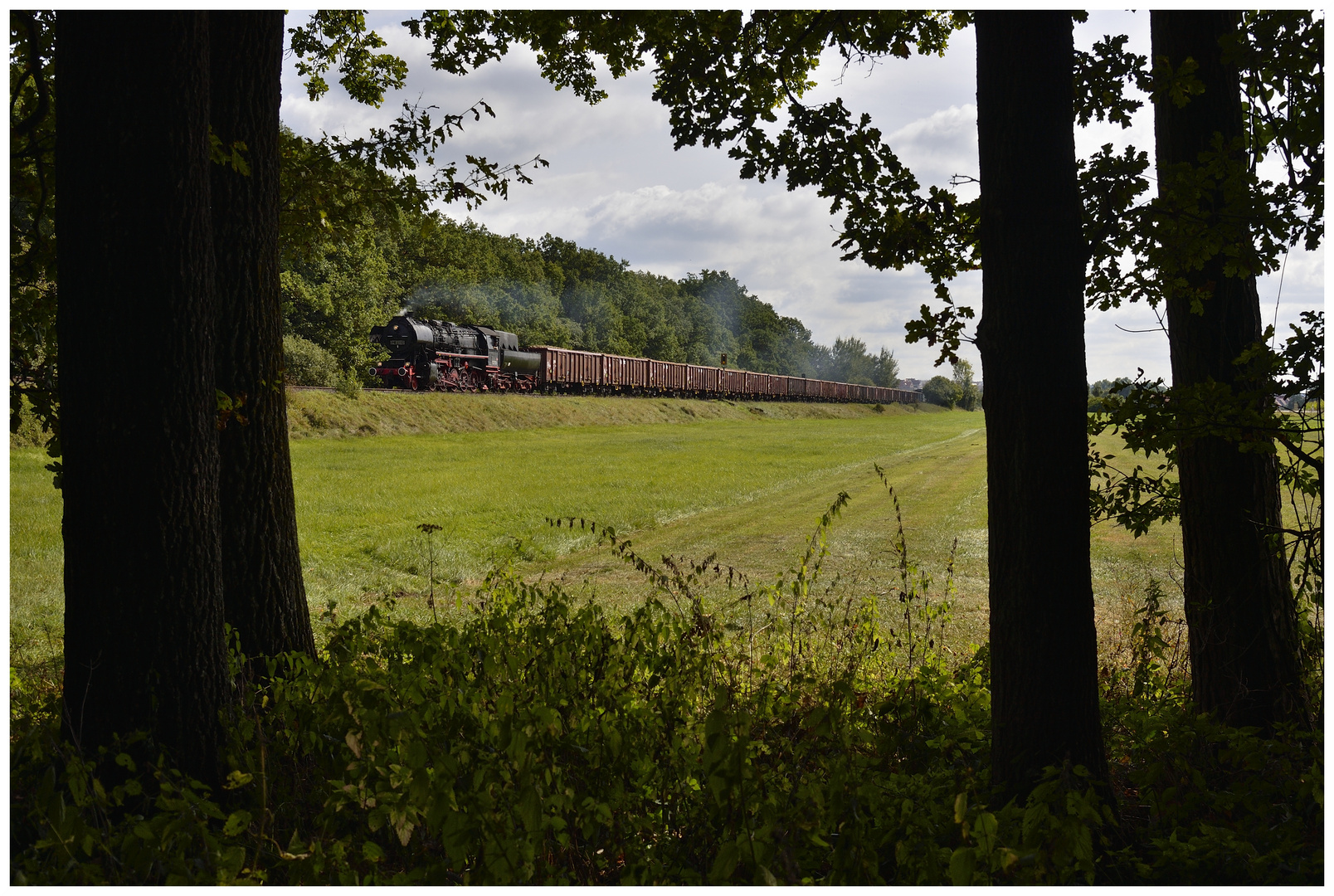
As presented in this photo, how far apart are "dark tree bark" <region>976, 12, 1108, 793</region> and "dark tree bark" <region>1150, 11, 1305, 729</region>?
1.41 m

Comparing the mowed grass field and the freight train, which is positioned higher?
the freight train

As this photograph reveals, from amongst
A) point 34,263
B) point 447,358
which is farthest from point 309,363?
point 34,263

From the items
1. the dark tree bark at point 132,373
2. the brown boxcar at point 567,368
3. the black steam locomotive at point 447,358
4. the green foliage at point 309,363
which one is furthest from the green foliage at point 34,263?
the brown boxcar at point 567,368

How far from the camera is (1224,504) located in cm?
405

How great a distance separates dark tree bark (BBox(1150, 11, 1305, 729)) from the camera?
13.3ft

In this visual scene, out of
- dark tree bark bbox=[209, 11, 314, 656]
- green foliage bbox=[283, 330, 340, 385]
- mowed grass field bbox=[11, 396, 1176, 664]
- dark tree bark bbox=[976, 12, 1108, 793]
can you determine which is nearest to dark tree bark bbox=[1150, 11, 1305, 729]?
dark tree bark bbox=[976, 12, 1108, 793]

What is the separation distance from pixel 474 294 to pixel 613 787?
4720 centimetres

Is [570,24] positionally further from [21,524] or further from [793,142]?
[21,524]

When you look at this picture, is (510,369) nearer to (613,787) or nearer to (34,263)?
(34,263)

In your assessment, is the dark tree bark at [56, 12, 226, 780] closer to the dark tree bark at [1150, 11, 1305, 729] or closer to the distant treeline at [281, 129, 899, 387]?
the distant treeline at [281, 129, 899, 387]

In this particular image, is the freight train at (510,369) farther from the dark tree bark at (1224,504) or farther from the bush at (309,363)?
the dark tree bark at (1224,504)

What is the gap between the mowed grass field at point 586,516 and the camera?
335 inches

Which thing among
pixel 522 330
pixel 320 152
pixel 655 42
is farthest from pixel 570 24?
pixel 522 330

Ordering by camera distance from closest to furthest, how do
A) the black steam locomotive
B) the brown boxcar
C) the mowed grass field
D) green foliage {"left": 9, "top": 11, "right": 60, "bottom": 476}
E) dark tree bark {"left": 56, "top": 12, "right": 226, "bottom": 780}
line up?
dark tree bark {"left": 56, "top": 12, "right": 226, "bottom": 780} < green foliage {"left": 9, "top": 11, "right": 60, "bottom": 476} < the mowed grass field < the black steam locomotive < the brown boxcar
